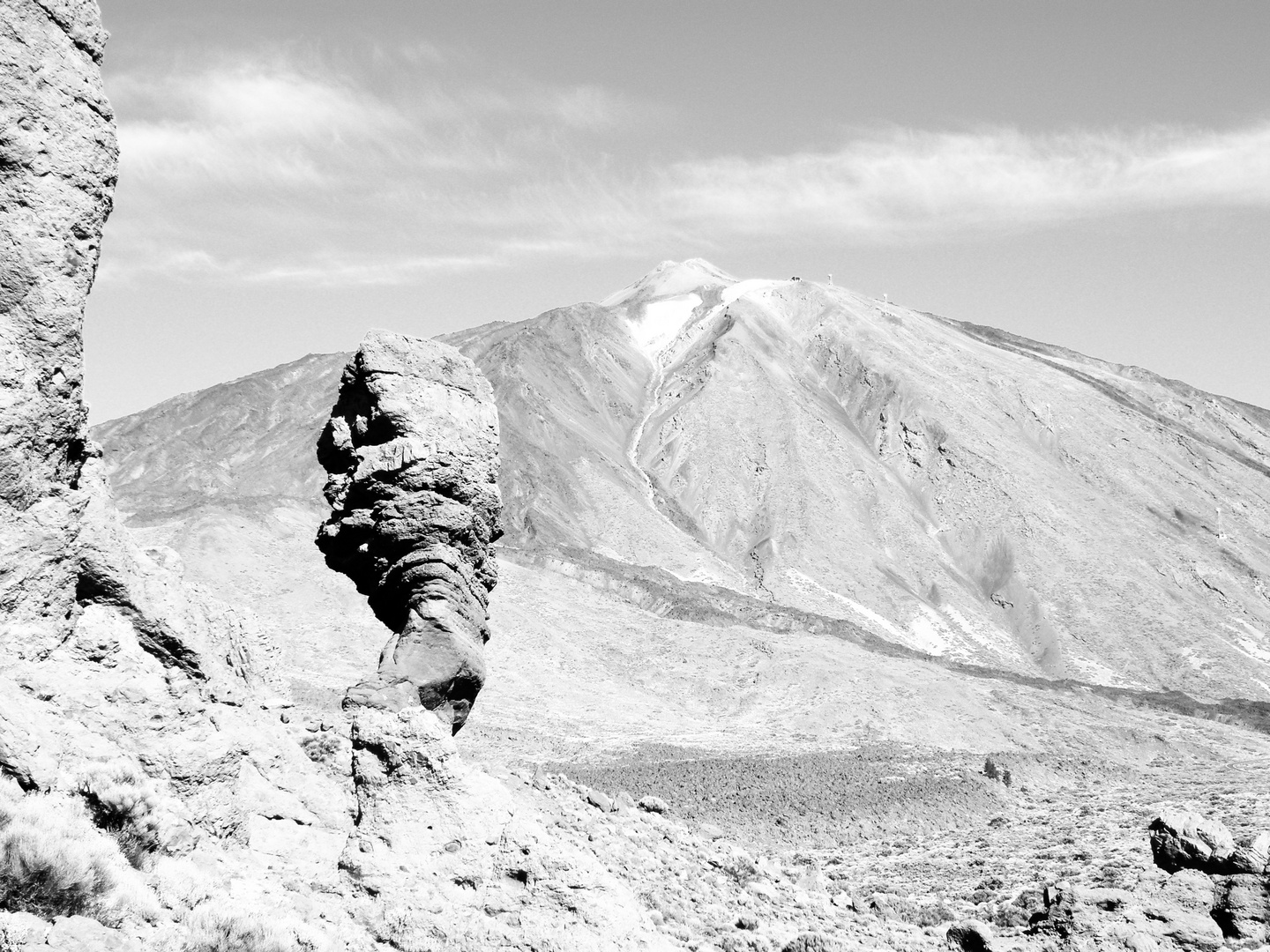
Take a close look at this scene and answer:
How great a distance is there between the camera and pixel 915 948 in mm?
11156

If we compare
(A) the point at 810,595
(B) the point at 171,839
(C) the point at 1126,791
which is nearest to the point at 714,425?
(A) the point at 810,595

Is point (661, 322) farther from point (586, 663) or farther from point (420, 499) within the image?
point (420, 499)

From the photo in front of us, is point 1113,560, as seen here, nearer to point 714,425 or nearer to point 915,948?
point 714,425

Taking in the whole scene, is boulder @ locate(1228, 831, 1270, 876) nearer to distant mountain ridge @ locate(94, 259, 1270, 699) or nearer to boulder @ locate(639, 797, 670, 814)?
boulder @ locate(639, 797, 670, 814)

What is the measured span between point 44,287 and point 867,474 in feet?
280

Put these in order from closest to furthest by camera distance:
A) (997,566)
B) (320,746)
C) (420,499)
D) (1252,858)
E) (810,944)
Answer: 1. (320,746)
2. (810,944)
3. (1252,858)
4. (420,499)
5. (997,566)

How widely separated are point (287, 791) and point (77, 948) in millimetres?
3852

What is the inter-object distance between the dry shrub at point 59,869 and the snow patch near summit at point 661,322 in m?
113

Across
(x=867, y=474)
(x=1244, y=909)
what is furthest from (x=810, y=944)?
(x=867, y=474)

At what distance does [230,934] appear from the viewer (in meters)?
5.46

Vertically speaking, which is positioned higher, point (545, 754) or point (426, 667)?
point (426, 667)

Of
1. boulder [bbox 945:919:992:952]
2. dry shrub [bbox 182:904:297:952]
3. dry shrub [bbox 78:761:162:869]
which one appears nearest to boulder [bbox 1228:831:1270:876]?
boulder [bbox 945:919:992:952]

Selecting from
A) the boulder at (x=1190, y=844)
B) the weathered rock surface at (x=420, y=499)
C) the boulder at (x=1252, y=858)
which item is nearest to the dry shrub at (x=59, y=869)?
the weathered rock surface at (x=420, y=499)

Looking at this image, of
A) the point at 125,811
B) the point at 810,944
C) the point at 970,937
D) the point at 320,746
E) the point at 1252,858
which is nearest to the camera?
the point at 125,811
